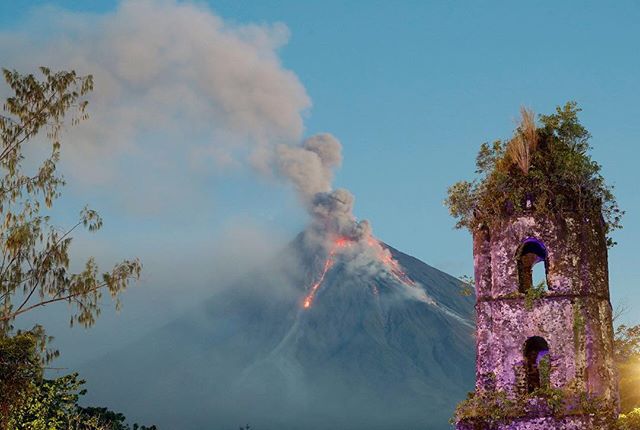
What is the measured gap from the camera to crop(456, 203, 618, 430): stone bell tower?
19.4 metres

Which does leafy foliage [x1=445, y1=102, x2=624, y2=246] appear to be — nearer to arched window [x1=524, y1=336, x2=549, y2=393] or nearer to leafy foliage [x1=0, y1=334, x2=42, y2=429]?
arched window [x1=524, y1=336, x2=549, y2=393]

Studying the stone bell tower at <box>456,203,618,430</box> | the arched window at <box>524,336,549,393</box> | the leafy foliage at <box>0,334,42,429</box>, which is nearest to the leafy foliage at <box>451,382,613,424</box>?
the stone bell tower at <box>456,203,618,430</box>

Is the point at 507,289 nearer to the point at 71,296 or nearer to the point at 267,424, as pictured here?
the point at 71,296

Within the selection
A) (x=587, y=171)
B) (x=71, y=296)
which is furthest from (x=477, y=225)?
(x=71, y=296)

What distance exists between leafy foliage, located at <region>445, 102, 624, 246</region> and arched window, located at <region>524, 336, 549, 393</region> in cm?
322

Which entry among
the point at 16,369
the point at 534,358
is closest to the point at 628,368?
the point at 534,358

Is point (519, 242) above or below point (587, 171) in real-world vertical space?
below

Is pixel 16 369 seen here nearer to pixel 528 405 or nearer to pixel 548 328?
pixel 528 405

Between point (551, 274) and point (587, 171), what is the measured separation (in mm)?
2822

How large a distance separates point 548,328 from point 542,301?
0.67 metres

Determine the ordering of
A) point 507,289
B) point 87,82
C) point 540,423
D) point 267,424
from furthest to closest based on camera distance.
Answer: point 267,424, point 87,82, point 507,289, point 540,423

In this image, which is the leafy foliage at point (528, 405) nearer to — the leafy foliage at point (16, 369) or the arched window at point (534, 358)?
the arched window at point (534, 358)

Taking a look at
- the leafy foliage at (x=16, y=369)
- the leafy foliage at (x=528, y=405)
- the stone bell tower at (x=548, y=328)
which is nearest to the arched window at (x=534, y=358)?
the stone bell tower at (x=548, y=328)

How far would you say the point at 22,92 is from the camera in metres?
24.3
